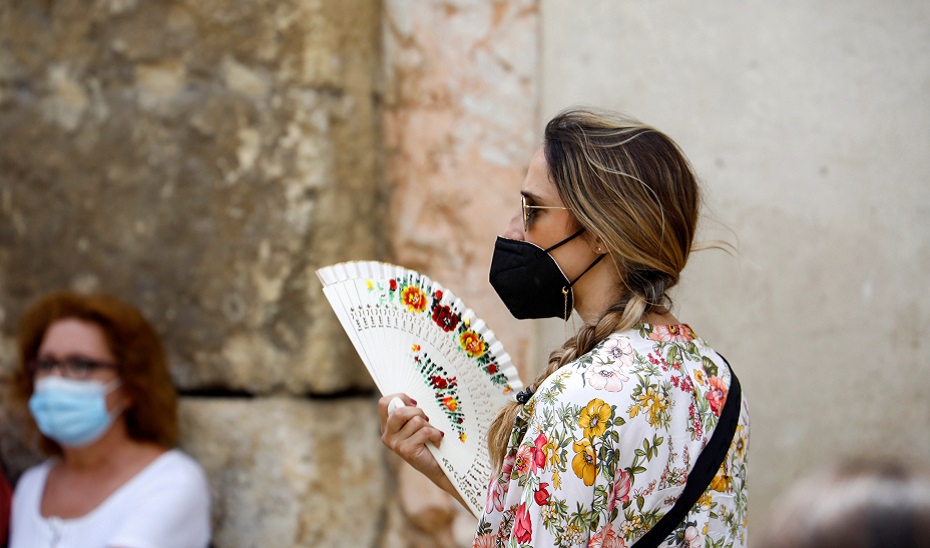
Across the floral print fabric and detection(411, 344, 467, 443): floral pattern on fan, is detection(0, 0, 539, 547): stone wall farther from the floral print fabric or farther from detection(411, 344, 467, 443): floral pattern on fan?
the floral print fabric

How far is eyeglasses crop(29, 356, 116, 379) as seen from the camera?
330 cm

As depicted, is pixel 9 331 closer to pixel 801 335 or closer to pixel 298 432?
pixel 298 432

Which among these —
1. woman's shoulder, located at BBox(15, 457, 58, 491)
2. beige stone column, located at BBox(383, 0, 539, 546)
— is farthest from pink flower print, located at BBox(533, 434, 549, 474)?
woman's shoulder, located at BBox(15, 457, 58, 491)

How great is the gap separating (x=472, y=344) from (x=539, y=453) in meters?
0.56

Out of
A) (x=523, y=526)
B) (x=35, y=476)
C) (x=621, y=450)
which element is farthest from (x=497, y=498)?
(x=35, y=476)

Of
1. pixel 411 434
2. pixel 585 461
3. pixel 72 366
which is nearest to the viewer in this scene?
pixel 585 461

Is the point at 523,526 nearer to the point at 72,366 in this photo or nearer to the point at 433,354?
the point at 433,354

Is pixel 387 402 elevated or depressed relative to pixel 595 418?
depressed

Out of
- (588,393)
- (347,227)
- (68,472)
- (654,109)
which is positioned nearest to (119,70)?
(347,227)

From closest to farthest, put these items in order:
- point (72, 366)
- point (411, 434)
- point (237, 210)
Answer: point (411, 434)
point (72, 366)
point (237, 210)

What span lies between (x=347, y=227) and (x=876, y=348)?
5.58ft

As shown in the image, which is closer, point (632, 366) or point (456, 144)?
point (632, 366)

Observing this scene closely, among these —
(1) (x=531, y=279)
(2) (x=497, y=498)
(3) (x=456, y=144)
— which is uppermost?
(3) (x=456, y=144)

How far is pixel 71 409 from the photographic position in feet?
10.6
